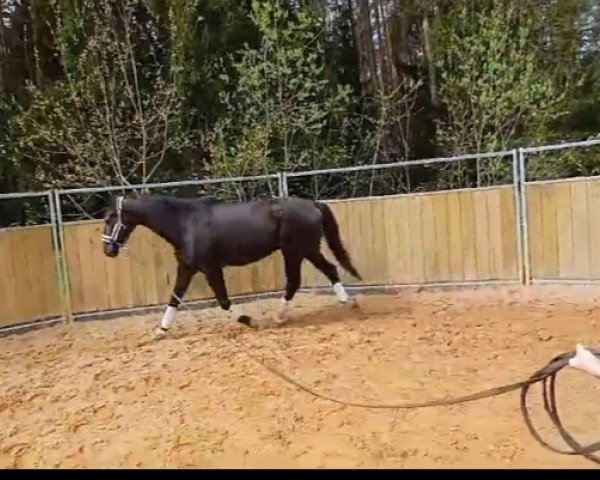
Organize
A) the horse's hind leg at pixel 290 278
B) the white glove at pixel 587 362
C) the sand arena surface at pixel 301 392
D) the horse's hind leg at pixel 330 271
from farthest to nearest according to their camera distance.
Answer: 1. the horse's hind leg at pixel 330 271
2. the horse's hind leg at pixel 290 278
3. the sand arena surface at pixel 301 392
4. the white glove at pixel 587 362

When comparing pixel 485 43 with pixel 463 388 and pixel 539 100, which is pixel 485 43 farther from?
pixel 463 388

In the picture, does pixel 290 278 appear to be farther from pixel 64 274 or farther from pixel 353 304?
pixel 64 274

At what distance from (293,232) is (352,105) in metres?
4.17

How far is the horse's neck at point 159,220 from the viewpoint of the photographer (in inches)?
190

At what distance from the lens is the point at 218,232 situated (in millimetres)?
4930

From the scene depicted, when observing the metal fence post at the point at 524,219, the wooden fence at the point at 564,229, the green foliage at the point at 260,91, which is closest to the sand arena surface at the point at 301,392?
the wooden fence at the point at 564,229

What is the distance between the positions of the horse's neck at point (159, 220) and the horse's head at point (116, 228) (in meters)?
0.09

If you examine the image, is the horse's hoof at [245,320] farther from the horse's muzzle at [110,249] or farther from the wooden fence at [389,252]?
the wooden fence at [389,252]

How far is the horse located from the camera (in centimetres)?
481

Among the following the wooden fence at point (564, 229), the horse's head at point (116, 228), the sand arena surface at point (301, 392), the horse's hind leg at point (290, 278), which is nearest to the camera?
the sand arena surface at point (301, 392)

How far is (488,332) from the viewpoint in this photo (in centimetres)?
440

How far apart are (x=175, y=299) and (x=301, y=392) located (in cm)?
179

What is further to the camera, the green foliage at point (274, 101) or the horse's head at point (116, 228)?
the green foliage at point (274, 101)

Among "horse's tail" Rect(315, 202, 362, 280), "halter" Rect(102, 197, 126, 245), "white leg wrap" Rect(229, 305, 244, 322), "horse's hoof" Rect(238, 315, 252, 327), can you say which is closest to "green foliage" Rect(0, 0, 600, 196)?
"white leg wrap" Rect(229, 305, 244, 322)
